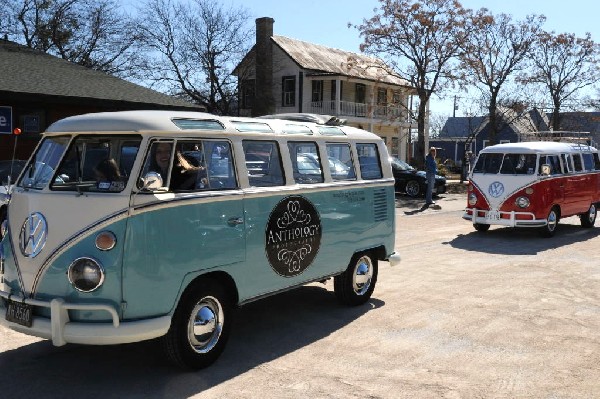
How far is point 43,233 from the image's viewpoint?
4887 millimetres

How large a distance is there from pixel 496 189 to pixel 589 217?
3905mm

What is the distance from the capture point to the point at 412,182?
974 inches

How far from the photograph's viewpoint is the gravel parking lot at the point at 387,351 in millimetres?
5043

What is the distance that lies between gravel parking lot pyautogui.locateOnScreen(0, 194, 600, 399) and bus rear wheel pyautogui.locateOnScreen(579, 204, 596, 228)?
691cm

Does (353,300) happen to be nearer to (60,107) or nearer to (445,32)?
(60,107)

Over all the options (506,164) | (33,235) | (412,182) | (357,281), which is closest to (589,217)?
(506,164)

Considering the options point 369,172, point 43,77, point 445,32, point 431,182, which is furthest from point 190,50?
point 369,172

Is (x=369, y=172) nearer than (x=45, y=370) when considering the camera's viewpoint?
No

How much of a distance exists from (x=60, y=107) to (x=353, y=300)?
1508 cm

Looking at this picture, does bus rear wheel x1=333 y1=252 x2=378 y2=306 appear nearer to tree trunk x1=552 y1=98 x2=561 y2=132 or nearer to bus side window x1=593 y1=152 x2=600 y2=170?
bus side window x1=593 y1=152 x2=600 y2=170

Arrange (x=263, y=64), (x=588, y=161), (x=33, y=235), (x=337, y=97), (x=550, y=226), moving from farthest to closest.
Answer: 1. (x=337, y=97)
2. (x=263, y=64)
3. (x=588, y=161)
4. (x=550, y=226)
5. (x=33, y=235)

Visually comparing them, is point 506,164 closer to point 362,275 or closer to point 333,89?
point 362,275

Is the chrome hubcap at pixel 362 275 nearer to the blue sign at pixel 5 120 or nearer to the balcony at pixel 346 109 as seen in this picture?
the blue sign at pixel 5 120

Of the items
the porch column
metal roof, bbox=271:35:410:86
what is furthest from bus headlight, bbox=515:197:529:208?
the porch column
